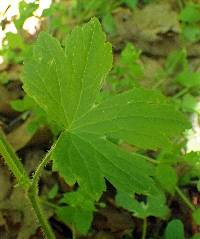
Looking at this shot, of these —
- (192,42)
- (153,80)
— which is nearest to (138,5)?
(192,42)

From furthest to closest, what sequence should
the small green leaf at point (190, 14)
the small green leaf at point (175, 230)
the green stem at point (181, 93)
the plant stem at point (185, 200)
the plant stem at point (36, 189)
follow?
the small green leaf at point (190, 14) → the green stem at point (181, 93) → the plant stem at point (185, 200) → the small green leaf at point (175, 230) → the plant stem at point (36, 189)

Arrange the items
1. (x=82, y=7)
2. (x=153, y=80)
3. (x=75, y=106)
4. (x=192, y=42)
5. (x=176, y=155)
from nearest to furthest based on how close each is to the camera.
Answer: (x=75, y=106) < (x=176, y=155) < (x=153, y=80) < (x=192, y=42) < (x=82, y=7)

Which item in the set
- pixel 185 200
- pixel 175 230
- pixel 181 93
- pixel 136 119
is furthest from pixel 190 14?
pixel 136 119

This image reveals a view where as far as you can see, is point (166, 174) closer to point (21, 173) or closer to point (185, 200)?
point (185, 200)

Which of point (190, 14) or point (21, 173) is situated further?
point (190, 14)

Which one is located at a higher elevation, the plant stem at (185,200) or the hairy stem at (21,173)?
the plant stem at (185,200)

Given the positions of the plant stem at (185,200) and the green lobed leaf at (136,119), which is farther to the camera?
the plant stem at (185,200)

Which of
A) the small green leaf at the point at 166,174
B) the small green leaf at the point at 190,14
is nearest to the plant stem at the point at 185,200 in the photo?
the small green leaf at the point at 166,174

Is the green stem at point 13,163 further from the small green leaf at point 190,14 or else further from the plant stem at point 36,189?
the small green leaf at point 190,14

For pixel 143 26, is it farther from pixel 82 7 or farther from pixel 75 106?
pixel 75 106
